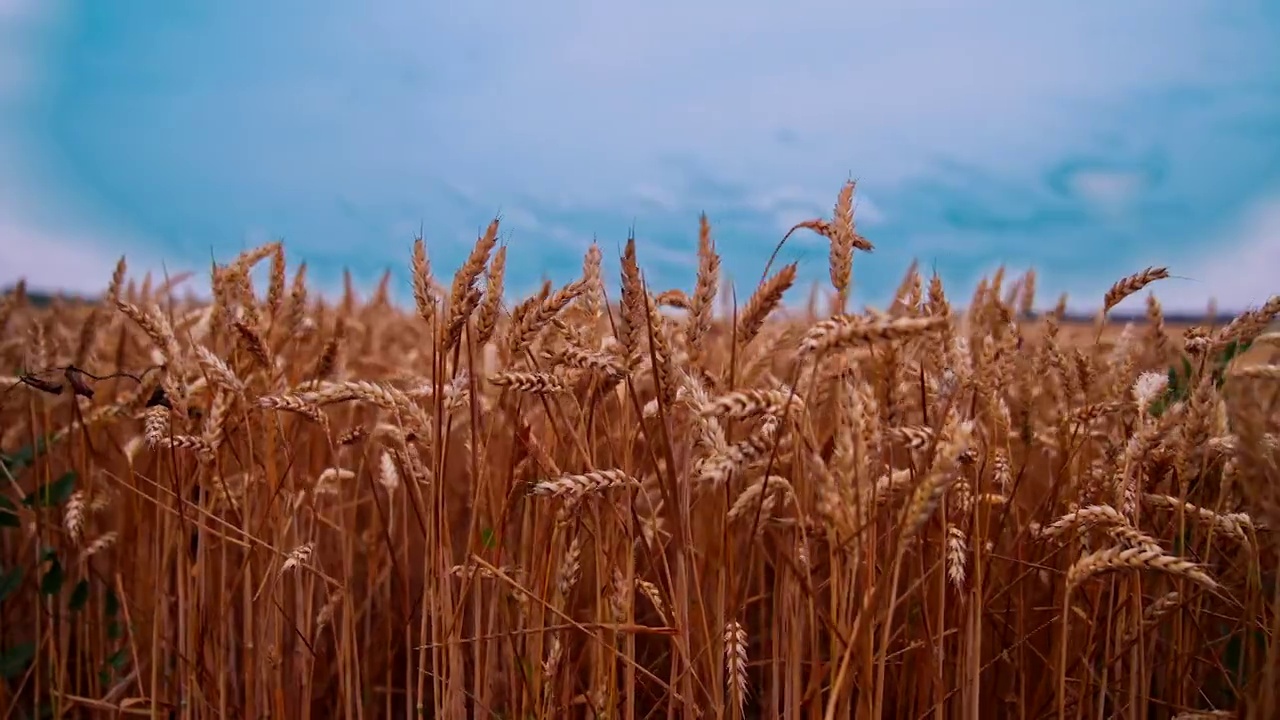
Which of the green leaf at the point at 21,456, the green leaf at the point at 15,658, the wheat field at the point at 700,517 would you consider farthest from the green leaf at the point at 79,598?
the green leaf at the point at 21,456

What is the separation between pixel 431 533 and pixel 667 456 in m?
0.46

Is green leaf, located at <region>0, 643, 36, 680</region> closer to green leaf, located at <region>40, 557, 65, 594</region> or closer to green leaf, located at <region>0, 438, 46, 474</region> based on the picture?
green leaf, located at <region>40, 557, 65, 594</region>

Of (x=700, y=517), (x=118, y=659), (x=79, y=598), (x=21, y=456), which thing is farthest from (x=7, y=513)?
(x=700, y=517)

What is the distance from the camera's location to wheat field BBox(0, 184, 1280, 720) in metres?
1.20

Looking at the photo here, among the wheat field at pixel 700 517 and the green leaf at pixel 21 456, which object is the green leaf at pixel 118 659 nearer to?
the wheat field at pixel 700 517

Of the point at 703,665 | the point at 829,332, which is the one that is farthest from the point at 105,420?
the point at 829,332

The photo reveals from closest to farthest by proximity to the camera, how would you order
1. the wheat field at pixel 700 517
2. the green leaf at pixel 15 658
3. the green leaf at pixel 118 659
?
the wheat field at pixel 700 517 → the green leaf at pixel 15 658 → the green leaf at pixel 118 659

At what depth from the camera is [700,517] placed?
7.20ft

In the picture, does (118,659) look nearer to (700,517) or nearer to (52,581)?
(52,581)

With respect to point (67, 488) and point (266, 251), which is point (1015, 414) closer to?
point (266, 251)

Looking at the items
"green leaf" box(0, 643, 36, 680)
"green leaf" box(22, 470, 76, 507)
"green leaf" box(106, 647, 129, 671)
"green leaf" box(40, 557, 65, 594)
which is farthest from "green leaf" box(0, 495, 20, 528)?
"green leaf" box(106, 647, 129, 671)

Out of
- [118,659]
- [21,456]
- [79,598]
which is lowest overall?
[118,659]

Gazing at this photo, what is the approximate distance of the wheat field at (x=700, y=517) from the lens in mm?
1199

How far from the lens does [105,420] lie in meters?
2.20
